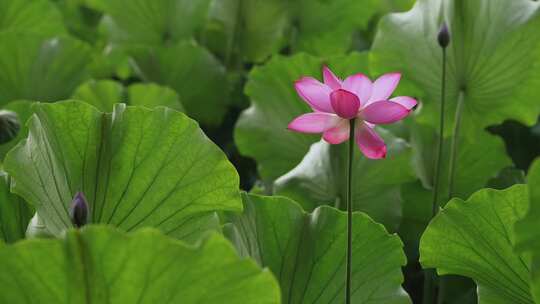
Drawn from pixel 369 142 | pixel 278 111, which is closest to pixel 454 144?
pixel 278 111

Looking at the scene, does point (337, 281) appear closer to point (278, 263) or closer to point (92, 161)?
point (278, 263)

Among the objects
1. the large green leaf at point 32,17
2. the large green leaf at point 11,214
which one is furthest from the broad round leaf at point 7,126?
the large green leaf at point 32,17

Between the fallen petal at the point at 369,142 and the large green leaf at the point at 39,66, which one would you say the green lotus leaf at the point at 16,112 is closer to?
the large green leaf at the point at 39,66

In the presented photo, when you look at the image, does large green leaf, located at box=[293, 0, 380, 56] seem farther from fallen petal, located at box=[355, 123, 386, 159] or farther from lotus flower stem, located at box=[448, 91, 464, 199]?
fallen petal, located at box=[355, 123, 386, 159]

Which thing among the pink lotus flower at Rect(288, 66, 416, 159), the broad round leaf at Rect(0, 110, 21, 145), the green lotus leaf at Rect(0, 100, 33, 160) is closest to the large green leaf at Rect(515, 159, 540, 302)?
the pink lotus flower at Rect(288, 66, 416, 159)

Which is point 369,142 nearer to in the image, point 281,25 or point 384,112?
point 384,112

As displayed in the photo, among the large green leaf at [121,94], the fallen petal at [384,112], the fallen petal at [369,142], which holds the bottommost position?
the large green leaf at [121,94]

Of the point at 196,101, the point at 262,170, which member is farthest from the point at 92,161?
the point at 196,101

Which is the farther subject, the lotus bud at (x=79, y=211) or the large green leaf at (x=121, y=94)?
the large green leaf at (x=121, y=94)
